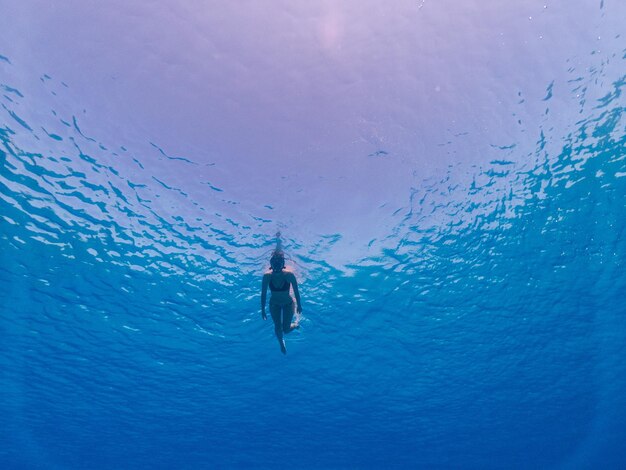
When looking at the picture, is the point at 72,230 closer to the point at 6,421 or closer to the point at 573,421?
the point at 6,421

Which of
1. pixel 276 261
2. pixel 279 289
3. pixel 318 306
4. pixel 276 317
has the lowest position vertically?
pixel 276 317

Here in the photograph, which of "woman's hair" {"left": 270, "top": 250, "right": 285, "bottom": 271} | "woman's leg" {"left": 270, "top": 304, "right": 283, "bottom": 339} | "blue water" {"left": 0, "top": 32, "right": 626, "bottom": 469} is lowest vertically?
"woman's leg" {"left": 270, "top": 304, "right": 283, "bottom": 339}

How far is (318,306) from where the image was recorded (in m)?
16.6

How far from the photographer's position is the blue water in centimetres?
1106

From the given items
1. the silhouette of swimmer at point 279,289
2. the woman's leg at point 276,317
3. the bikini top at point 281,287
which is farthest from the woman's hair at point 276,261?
the woman's leg at point 276,317

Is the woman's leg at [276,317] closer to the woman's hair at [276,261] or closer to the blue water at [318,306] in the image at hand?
the woman's hair at [276,261]

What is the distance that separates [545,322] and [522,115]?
1319cm

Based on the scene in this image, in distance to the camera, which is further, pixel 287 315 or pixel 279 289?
pixel 287 315

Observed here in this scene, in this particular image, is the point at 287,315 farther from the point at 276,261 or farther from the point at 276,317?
the point at 276,261

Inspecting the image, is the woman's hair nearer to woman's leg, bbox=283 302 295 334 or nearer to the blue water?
woman's leg, bbox=283 302 295 334

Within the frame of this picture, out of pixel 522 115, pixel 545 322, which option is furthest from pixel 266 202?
pixel 545 322

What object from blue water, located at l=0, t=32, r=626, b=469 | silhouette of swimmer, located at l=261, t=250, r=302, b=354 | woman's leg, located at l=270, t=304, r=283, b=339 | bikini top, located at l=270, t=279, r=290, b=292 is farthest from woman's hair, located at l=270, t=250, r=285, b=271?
blue water, located at l=0, t=32, r=626, b=469

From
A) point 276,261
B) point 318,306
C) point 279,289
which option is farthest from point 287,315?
point 318,306

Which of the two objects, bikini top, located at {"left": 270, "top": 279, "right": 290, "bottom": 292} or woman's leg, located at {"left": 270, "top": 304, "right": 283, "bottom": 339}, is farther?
woman's leg, located at {"left": 270, "top": 304, "right": 283, "bottom": 339}
